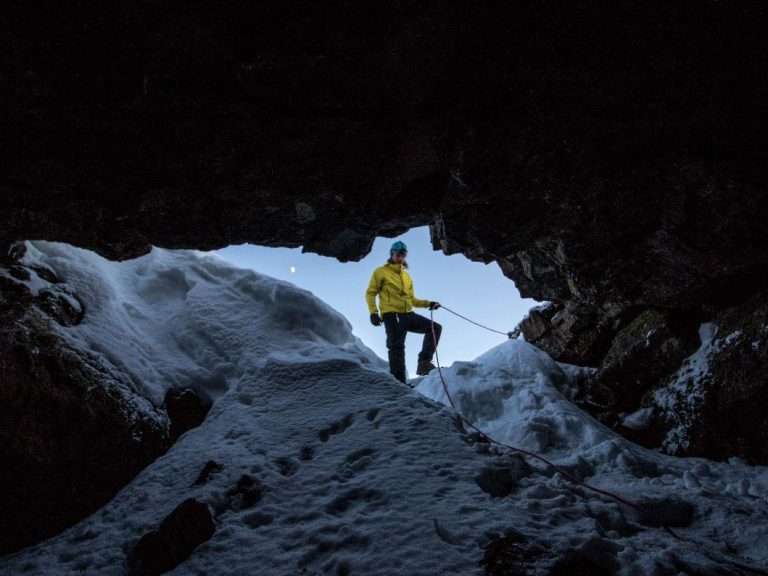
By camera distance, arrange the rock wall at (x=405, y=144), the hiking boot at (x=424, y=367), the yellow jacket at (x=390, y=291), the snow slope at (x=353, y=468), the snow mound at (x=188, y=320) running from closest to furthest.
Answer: the snow slope at (x=353, y=468)
the rock wall at (x=405, y=144)
the snow mound at (x=188, y=320)
the yellow jacket at (x=390, y=291)
the hiking boot at (x=424, y=367)

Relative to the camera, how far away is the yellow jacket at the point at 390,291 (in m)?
10.3

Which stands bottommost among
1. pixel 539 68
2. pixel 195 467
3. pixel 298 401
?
pixel 195 467

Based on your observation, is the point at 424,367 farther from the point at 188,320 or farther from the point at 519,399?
the point at 188,320

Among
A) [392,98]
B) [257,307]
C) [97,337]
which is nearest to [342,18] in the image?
[392,98]

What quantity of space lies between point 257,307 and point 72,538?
6.69 metres

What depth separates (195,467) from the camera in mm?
6070

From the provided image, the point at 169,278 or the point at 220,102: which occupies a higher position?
the point at 169,278

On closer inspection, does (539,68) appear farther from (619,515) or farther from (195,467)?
(195,467)

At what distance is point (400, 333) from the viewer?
33.5 feet

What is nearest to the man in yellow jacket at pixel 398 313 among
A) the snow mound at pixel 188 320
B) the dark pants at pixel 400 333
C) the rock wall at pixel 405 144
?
the dark pants at pixel 400 333

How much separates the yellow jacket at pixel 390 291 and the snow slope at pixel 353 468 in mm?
1518

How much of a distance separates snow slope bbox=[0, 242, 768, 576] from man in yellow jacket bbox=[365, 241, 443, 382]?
737 millimetres

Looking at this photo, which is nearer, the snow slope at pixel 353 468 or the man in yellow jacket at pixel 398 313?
the snow slope at pixel 353 468

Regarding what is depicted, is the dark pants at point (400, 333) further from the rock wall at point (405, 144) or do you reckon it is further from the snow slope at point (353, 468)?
the rock wall at point (405, 144)
